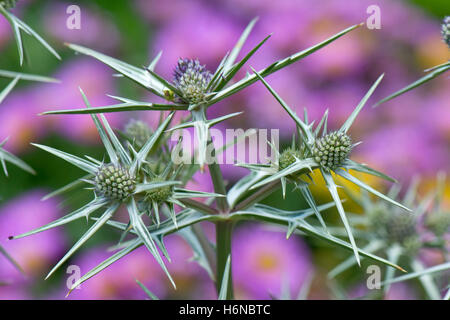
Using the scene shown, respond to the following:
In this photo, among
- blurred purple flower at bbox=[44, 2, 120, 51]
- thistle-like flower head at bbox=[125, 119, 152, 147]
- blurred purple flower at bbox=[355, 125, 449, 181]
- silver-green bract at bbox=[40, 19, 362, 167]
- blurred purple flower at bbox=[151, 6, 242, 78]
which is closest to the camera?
silver-green bract at bbox=[40, 19, 362, 167]

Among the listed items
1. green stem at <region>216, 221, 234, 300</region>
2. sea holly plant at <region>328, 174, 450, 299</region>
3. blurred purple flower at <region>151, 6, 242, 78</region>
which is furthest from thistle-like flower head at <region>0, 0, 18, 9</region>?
blurred purple flower at <region>151, 6, 242, 78</region>

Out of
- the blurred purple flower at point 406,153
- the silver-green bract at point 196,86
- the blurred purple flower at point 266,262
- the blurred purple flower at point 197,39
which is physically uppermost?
the blurred purple flower at point 197,39

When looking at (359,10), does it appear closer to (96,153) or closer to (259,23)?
(259,23)

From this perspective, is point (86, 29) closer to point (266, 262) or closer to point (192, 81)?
point (266, 262)

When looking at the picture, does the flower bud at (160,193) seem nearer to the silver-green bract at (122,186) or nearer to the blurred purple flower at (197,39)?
the silver-green bract at (122,186)

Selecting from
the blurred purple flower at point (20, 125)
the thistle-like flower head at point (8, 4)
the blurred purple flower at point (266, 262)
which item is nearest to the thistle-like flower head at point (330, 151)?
the thistle-like flower head at point (8, 4)

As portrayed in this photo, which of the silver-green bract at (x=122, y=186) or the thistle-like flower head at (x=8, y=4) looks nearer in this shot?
the silver-green bract at (x=122, y=186)

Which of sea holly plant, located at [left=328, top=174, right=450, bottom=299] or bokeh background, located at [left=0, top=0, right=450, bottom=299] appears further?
bokeh background, located at [left=0, top=0, right=450, bottom=299]

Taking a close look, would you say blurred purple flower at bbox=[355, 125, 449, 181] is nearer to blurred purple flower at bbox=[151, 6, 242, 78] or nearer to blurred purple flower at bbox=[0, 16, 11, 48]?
blurred purple flower at bbox=[151, 6, 242, 78]
